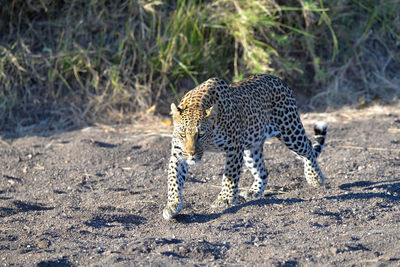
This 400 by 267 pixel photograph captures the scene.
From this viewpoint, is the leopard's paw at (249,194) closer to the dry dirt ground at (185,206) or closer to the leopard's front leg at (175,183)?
the dry dirt ground at (185,206)

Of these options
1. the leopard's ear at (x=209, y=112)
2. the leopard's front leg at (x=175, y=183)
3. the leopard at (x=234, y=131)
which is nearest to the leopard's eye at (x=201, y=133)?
the leopard at (x=234, y=131)

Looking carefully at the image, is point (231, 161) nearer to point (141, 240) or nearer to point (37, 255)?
point (141, 240)

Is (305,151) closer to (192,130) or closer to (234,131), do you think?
(234,131)

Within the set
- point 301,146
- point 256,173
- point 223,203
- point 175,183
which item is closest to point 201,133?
point 175,183

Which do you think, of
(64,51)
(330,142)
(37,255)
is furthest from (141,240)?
(64,51)

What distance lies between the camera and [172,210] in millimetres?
6281

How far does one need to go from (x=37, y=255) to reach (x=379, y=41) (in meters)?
9.23

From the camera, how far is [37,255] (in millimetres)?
5270

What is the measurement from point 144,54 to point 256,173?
4350mm

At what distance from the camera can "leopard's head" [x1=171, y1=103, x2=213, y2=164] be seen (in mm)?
6086

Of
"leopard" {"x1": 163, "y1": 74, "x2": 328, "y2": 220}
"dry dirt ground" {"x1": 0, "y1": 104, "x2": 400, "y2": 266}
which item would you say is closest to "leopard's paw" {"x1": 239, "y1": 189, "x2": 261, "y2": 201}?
"leopard" {"x1": 163, "y1": 74, "x2": 328, "y2": 220}

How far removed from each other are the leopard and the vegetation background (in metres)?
3.34

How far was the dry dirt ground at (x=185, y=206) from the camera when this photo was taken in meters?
5.26

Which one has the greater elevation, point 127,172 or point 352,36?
point 352,36
